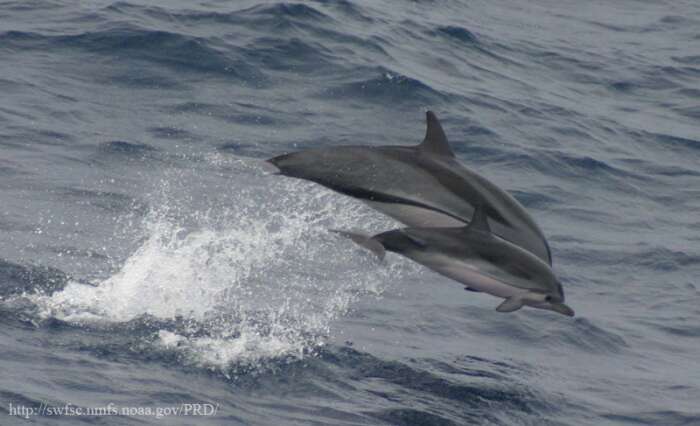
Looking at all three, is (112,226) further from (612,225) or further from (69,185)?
(612,225)

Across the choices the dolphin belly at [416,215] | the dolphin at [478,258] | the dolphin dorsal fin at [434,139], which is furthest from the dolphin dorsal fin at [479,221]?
the dolphin dorsal fin at [434,139]

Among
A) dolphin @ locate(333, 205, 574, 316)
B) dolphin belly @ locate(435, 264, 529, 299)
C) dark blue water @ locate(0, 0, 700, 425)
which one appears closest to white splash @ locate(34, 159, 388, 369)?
dark blue water @ locate(0, 0, 700, 425)

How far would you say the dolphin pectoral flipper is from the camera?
8.91m

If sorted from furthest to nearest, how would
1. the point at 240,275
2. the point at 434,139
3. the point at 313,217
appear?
the point at 313,217
the point at 240,275
the point at 434,139

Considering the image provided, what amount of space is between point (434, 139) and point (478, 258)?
114cm

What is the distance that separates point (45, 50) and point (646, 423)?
415 inches

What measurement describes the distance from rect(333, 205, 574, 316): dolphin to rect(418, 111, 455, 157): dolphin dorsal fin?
2.77 feet

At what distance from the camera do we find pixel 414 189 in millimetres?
9469

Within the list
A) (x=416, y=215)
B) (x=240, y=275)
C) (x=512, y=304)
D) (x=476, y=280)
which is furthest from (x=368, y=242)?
(x=240, y=275)

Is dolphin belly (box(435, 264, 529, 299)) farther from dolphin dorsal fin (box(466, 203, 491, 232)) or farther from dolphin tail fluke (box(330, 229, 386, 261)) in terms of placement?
dolphin tail fluke (box(330, 229, 386, 261))

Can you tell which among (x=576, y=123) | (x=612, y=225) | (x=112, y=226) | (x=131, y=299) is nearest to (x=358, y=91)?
(x=576, y=123)

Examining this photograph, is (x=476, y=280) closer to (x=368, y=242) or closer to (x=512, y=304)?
(x=512, y=304)

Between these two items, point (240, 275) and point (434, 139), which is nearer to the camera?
point (434, 139)

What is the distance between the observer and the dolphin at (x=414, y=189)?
30.9 feet
